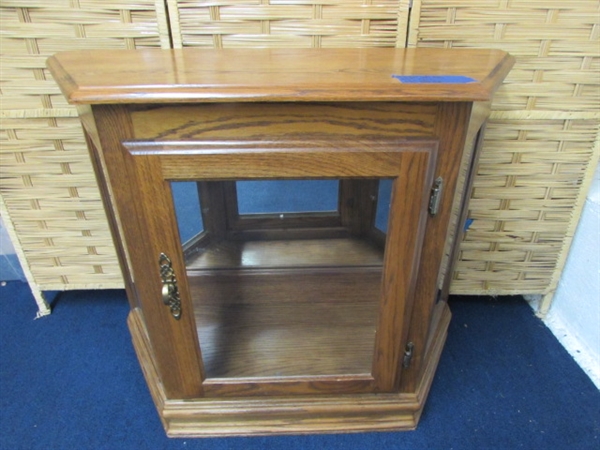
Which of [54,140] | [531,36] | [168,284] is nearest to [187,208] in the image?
[168,284]

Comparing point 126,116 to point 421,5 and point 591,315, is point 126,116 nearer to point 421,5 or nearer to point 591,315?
point 421,5

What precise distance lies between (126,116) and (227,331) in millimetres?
540

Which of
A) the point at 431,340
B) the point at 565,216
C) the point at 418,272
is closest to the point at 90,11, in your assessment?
the point at 418,272

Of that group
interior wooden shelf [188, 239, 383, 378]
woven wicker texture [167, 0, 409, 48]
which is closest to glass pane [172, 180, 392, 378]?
interior wooden shelf [188, 239, 383, 378]

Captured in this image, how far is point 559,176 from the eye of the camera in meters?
1.01

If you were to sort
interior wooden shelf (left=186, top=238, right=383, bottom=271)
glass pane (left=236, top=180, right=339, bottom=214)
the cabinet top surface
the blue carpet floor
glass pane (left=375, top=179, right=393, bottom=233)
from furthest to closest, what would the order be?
interior wooden shelf (left=186, top=238, right=383, bottom=271)
the blue carpet floor
glass pane (left=236, top=180, right=339, bottom=214)
glass pane (left=375, top=179, right=393, bottom=233)
the cabinet top surface

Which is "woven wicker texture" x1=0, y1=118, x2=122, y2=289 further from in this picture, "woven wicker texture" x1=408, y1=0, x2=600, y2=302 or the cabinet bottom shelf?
"woven wicker texture" x1=408, y1=0, x2=600, y2=302

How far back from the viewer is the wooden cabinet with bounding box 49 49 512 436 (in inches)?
22.4

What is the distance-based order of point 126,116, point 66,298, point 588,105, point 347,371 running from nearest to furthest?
point 126,116 < point 347,371 < point 588,105 < point 66,298

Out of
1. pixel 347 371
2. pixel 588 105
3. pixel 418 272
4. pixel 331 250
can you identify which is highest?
pixel 588 105

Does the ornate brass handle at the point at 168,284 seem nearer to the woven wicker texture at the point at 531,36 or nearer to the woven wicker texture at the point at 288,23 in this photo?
the woven wicker texture at the point at 288,23

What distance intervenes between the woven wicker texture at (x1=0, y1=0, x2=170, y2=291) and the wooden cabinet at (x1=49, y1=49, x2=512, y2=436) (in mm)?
137

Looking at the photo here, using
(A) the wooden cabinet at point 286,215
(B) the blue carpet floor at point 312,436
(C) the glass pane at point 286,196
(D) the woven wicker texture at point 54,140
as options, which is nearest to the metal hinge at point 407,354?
(A) the wooden cabinet at point 286,215

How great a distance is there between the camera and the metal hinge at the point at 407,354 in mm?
783
